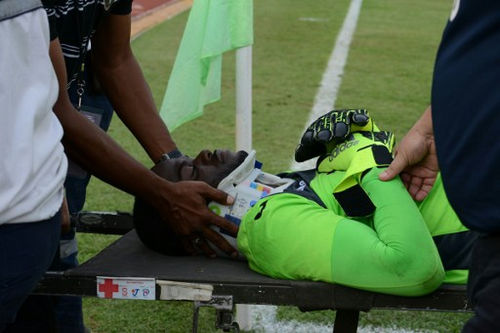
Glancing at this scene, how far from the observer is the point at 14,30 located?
5.44 ft

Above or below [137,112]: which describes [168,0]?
below

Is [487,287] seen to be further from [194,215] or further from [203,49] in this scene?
[203,49]

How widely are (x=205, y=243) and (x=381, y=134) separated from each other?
0.72 meters

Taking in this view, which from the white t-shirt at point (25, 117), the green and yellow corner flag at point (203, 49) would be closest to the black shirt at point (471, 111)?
the white t-shirt at point (25, 117)

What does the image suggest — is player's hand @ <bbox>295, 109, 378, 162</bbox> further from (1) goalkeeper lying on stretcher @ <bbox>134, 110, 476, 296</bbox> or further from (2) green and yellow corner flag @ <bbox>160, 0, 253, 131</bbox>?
(2) green and yellow corner flag @ <bbox>160, 0, 253, 131</bbox>

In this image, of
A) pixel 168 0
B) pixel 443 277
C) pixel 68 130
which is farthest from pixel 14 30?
pixel 168 0

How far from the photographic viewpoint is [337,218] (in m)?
2.52

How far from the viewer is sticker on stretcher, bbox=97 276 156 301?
2430 mm

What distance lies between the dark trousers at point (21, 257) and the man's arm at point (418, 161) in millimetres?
1012

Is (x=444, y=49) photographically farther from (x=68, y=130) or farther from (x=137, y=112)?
(x=137, y=112)

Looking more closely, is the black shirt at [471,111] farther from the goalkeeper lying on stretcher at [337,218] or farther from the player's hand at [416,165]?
the goalkeeper lying on stretcher at [337,218]

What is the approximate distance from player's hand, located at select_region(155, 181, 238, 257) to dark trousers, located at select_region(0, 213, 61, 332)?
758mm

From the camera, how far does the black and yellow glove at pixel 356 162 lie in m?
2.58

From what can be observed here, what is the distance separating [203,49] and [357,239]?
1415 mm
